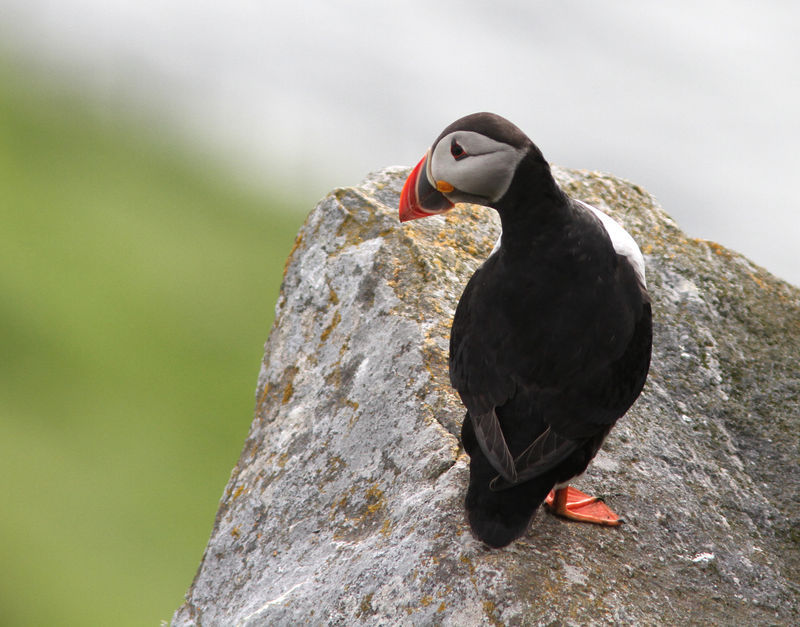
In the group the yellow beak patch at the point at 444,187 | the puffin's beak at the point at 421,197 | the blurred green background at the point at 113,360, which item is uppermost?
the yellow beak patch at the point at 444,187

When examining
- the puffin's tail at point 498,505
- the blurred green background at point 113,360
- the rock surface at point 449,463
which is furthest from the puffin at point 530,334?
the blurred green background at point 113,360

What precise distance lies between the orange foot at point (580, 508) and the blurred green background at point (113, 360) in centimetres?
715

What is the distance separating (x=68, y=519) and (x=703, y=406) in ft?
28.0

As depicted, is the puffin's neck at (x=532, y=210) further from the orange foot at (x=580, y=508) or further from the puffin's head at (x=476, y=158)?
the orange foot at (x=580, y=508)

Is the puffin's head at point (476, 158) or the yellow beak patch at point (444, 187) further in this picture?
the yellow beak patch at point (444, 187)

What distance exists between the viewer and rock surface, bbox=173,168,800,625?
2.97 meters

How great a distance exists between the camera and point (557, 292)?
3.04 meters

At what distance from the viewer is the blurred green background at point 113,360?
950cm

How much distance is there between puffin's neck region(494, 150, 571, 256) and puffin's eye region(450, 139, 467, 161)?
0.72 ft

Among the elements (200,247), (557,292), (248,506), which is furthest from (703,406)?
(200,247)

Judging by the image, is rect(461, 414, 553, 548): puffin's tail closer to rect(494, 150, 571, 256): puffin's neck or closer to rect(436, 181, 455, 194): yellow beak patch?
rect(494, 150, 571, 256): puffin's neck

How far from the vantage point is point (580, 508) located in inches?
127

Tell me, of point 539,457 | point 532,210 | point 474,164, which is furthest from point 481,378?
point 474,164

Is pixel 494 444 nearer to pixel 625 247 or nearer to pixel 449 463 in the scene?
pixel 449 463
